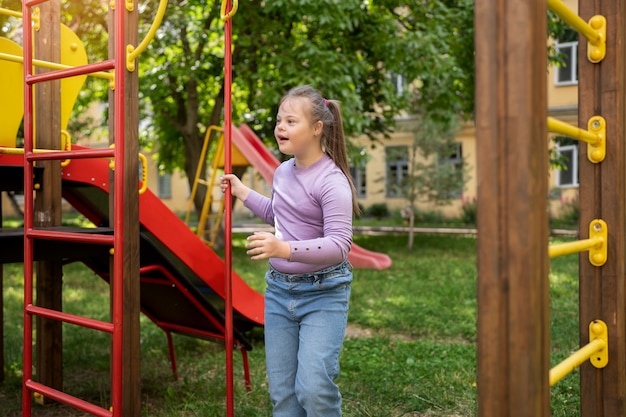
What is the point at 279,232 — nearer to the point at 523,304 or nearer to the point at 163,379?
the point at 523,304

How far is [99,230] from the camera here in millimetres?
2752

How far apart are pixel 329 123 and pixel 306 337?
78 cm

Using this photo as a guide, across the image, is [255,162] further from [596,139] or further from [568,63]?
[568,63]

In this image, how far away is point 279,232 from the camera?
2.39 m

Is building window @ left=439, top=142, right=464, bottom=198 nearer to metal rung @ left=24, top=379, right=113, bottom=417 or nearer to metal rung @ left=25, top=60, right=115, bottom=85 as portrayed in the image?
metal rung @ left=25, top=60, right=115, bottom=85

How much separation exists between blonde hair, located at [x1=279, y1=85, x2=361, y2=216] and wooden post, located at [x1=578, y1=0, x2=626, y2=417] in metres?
0.81

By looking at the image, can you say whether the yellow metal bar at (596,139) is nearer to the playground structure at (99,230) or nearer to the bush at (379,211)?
the playground structure at (99,230)

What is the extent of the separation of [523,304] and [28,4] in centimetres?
259

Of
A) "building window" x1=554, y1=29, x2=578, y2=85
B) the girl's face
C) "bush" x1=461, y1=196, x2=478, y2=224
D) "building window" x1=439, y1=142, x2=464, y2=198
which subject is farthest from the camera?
"bush" x1=461, y1=196, x2=478, y2=224

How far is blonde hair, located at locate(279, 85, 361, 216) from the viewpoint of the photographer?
2.37m

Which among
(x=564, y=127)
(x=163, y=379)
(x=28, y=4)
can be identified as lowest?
(x=163, y=379)

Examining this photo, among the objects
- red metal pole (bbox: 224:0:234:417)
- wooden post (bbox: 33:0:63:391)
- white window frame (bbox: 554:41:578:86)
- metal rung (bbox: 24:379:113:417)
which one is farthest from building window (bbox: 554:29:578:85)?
metal rung (bbox: 24:379:113:417)

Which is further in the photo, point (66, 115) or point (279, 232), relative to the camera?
point (66, 115)

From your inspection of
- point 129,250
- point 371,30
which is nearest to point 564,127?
point 129,250
